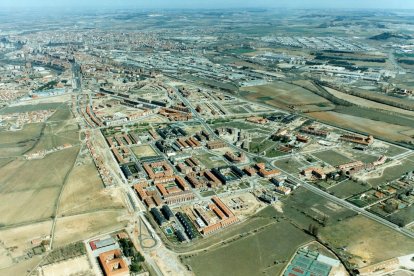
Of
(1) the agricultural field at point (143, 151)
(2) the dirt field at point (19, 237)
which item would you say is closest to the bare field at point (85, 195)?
(2) the dirt field at point (19, 237)

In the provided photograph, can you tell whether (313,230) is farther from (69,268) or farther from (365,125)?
(365,125)

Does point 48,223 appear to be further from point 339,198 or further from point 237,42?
point 237,42

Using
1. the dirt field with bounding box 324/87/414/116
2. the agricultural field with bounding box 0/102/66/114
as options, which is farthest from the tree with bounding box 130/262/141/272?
the dirt field with bounding box 324/87/414/116

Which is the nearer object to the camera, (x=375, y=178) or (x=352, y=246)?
(x=352, y=246)

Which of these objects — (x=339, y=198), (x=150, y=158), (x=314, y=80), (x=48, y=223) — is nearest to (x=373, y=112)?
(x=314, y=80)

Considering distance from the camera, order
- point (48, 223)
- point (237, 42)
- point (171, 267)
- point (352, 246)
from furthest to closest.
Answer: point (237, 42) → point (48, 223) → point (352, 246) → point (171, 267)

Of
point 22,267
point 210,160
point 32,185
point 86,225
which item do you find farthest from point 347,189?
point 32,185

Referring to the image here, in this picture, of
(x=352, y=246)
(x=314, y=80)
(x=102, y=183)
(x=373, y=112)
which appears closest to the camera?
(x=352, y=246)
